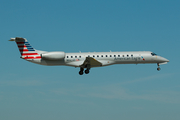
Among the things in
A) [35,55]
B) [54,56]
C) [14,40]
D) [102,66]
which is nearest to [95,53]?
[102,66]

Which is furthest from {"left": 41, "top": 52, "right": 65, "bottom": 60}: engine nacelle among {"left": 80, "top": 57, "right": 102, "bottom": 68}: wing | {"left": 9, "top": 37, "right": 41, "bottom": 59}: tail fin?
{"left": 80, "top": 57, "right": 102, "bottom": 68}: wing

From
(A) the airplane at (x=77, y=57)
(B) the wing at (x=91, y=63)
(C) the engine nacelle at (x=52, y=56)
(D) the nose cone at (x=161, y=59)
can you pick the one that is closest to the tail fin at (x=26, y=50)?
(A) the airplane at (x=77, y=57)

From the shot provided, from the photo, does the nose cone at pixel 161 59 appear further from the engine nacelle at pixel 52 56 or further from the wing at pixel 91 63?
the engine nacelle at pixel 52 56

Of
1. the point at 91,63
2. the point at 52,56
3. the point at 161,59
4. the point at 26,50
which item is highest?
the point at 26,50

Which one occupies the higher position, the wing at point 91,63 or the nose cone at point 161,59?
the nose cone at point 161,59

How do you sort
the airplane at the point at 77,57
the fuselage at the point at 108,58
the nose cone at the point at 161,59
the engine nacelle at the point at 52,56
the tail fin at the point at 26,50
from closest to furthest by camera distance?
the engine nacelle at the point at 52,56
the airplane at the point at 77,57
the tail fin at the point at 26,50
the fuselage at the point at 108,58
the nose cone at the point at 161,59

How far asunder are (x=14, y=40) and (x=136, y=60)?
1627 centimetres

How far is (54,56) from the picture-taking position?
35562 millimetres

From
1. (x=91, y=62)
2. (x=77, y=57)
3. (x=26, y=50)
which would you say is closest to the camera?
(x=91, y=62)

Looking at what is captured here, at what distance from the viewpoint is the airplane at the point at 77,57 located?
117ft

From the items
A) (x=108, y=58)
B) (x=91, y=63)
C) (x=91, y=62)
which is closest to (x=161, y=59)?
(x=108, y=58)

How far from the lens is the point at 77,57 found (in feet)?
121

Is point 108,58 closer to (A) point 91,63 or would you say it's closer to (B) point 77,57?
(A) point 91,63

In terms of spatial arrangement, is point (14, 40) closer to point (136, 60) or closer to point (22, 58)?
point (22, 58)
